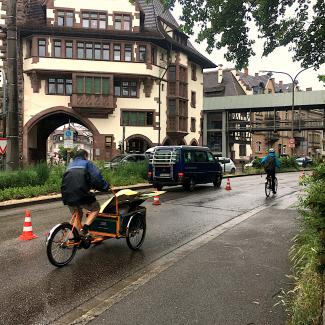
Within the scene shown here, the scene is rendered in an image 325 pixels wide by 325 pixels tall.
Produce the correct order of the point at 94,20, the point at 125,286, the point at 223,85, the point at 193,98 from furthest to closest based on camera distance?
the point at 223,85
the point at 193,98
the point at 94,20
the point at 125,286

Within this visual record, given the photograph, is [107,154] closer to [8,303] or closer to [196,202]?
[196,202]

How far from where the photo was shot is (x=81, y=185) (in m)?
6.32

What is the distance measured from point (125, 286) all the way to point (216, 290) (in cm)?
115

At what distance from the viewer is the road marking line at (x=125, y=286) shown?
424 centimetres

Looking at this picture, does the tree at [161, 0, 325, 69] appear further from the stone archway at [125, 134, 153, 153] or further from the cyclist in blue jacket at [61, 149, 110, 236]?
the stone archway at [125, 134, 153, 153]

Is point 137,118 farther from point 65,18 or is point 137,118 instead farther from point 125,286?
point 125,286

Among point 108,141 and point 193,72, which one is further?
point 193,72

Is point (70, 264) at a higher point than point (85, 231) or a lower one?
lower

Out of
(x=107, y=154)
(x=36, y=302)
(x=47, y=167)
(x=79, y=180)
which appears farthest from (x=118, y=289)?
(x=107, y=154)

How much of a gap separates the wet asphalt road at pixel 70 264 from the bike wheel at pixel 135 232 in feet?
0.49

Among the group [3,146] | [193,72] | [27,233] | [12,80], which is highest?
[193,72]

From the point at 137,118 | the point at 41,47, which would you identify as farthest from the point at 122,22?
the point at 137,118

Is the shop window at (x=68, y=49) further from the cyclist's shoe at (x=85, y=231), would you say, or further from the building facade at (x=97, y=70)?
the cyclist's shoe at (x=85, y=231)

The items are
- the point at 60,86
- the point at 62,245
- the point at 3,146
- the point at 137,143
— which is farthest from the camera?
the point at 137,143
